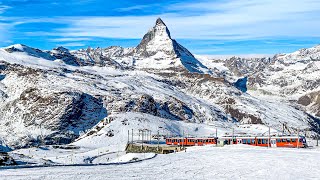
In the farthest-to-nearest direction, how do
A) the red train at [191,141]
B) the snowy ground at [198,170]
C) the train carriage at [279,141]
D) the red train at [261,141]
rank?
A: the red train at [191,141] < the red train at [261,141] < the train carriage at [279,141] < the snowy ground at [198,170]

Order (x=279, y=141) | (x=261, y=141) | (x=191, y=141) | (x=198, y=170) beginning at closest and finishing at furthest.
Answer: (x=198, y=170), (x=279, y=141), (x=261, y=141), (x=191, y=141)

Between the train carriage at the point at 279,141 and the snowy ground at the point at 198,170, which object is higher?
the train carriage at the point at 279,141

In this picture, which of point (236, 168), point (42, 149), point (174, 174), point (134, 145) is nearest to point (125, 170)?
point (174, 174)

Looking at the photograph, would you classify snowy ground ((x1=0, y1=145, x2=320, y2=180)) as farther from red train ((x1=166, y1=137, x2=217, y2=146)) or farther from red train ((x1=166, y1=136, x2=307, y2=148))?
red train ((x1=166, y1=137, x2=217, y2=146))

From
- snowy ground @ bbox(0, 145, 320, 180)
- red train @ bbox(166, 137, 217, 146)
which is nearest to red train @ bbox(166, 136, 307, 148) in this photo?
red train @ bbox(166, 137, 217, 146)

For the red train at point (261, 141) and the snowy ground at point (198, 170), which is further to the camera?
the red train at point (261, 141)

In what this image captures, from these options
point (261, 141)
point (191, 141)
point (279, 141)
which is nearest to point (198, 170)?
point (279, 141)

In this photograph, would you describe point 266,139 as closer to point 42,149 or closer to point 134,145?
point 134,145

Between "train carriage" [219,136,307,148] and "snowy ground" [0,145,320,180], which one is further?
"train carriage" [219,136,307,148]

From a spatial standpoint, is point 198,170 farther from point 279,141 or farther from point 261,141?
point 261,141

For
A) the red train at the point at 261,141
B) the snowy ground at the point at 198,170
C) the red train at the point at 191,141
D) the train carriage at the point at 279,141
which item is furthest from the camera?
the red train at the point at 191,141

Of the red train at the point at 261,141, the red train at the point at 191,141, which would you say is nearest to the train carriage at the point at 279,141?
the red train at the point at 261,141

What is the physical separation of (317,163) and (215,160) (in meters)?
15.4

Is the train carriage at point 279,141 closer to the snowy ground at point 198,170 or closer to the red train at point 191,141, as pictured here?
the red train at point 191,141
